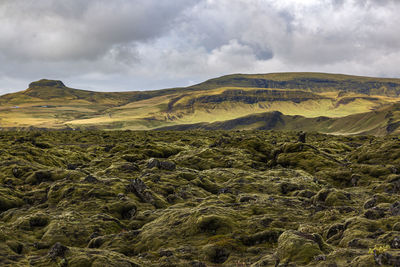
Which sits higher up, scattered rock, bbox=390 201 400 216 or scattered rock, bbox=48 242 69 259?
scattered rock, bbox=48 242 69 259

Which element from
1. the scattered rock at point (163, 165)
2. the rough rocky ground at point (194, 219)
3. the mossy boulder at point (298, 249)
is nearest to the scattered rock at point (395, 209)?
the rough rocky ground at point (194, 219)

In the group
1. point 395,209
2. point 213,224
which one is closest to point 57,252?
point 213,224

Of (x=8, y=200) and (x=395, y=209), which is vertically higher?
(x=395, y=209)

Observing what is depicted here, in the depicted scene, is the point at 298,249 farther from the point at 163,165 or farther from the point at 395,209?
the point at 163,165

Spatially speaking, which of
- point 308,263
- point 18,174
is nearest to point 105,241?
point 308,263

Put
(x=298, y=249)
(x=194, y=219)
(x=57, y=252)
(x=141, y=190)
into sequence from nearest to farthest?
(x=298, y=249), (x=57, y=252), (x=194, y=219), (x=141, y=190)

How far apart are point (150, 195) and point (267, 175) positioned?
73.4 ft

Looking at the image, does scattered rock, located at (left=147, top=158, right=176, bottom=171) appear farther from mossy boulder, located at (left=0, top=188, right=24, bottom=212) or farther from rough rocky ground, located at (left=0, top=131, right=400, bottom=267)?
mossy boulder, located at (left=0, top=188, right=24, bottom=212)

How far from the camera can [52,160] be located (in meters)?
69.3

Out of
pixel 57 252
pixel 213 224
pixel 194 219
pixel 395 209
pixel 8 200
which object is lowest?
pixel 213 224

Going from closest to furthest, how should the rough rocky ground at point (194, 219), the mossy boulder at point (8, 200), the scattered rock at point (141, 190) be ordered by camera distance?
the rough rocky ground at point (194, 219), the mossy boulder at point (8, 200), the scattered rock at point (141, 190)

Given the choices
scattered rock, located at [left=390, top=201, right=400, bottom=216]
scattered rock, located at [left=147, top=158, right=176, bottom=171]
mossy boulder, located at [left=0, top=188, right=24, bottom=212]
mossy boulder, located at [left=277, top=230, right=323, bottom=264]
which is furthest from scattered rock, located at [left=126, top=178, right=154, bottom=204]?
scattered rock, located at [left=390, top=201, right=400, bottom=216]

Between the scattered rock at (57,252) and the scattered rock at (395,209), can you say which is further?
the scattered rock at (395,209)

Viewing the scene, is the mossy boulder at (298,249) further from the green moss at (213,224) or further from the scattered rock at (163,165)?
the scattered rock at (163,165)
